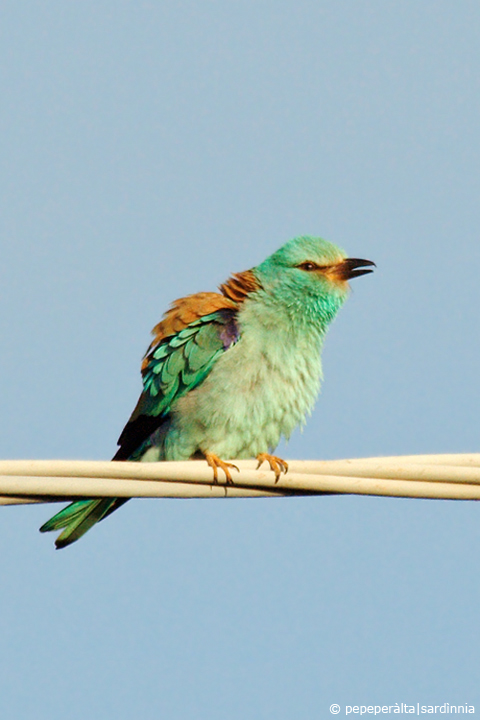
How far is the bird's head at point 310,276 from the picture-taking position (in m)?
5.57

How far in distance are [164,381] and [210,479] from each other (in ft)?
6.80

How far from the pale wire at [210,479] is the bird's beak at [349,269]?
2533 millimetres

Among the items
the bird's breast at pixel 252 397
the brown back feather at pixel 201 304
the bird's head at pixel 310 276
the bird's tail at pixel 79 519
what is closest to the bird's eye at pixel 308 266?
the bird's head at pixel 310 276

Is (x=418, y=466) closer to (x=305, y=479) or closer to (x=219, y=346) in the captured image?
(x=305, y=479)

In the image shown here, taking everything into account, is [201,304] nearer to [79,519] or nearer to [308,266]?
[308,266]

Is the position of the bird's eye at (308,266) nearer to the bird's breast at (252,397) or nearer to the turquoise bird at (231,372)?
the turquoise bird at (231,372)

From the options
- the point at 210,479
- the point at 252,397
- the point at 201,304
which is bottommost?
the point at 210,479

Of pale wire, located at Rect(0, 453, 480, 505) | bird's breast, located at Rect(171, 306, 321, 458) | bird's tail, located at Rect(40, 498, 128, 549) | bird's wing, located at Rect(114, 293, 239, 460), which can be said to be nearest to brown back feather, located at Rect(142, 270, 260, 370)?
bird's wing, located at Rect(114, 293, 239, 460)

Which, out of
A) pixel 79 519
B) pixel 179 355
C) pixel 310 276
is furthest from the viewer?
pixel 310 276

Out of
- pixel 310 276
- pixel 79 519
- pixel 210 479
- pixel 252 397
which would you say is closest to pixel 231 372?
pixel 252 397

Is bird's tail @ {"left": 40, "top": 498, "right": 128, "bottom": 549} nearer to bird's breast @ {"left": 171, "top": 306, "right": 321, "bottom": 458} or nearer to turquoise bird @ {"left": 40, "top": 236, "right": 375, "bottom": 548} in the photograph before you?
turquoise bird @ {"left": 40, "top": 236, "right": 375, "bottom": 548}

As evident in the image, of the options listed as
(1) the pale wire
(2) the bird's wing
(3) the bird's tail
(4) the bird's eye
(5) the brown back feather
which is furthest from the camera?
(4) the bird's eye

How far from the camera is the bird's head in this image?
5570 millimetres

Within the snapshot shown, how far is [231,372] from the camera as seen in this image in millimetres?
5203
